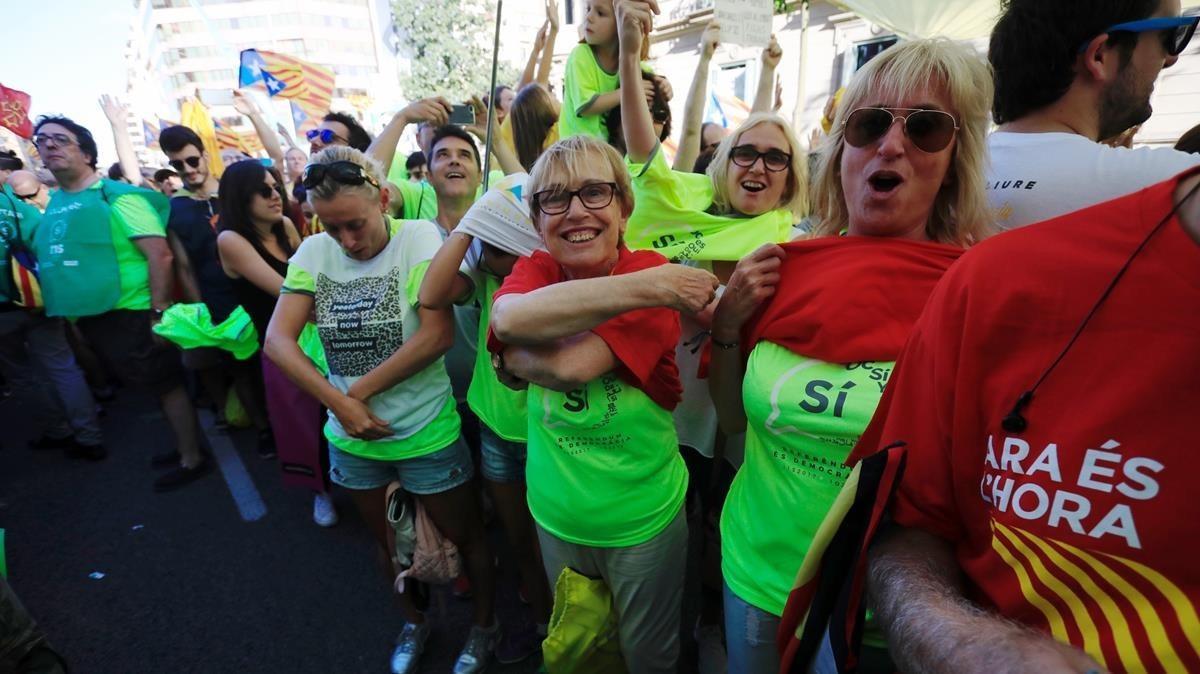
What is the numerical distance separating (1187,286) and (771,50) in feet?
9.17

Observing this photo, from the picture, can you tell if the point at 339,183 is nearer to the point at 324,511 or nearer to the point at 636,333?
the point at 636,333

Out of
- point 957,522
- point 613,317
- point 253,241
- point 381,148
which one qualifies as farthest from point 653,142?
point 253,241

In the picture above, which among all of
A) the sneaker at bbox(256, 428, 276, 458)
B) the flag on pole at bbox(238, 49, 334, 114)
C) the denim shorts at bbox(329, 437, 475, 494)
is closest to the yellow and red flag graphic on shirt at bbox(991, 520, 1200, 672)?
the denim shorts at bbox(329, 437, 475, 494)

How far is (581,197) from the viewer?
1.54 metres

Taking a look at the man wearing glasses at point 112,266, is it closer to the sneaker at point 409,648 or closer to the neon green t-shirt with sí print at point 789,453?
the sneaker at point 409,648

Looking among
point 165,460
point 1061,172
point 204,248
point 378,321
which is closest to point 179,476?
point 165,460

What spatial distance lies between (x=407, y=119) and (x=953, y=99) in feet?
8.41

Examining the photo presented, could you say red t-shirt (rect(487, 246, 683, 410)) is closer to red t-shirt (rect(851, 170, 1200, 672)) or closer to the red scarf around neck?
the red scarf around neck

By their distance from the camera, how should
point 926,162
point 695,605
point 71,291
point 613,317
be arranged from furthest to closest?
point 71,291 < point 695,605 < point 613,317 < point 926,162

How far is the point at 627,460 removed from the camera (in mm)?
1581

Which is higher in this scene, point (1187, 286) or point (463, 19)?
point (463, 19)

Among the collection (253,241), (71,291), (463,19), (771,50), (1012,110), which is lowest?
(71,291)

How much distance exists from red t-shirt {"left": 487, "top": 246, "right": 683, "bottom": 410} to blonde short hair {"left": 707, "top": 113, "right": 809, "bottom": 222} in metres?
0.73

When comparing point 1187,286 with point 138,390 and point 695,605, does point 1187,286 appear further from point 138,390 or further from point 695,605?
point 138,390
